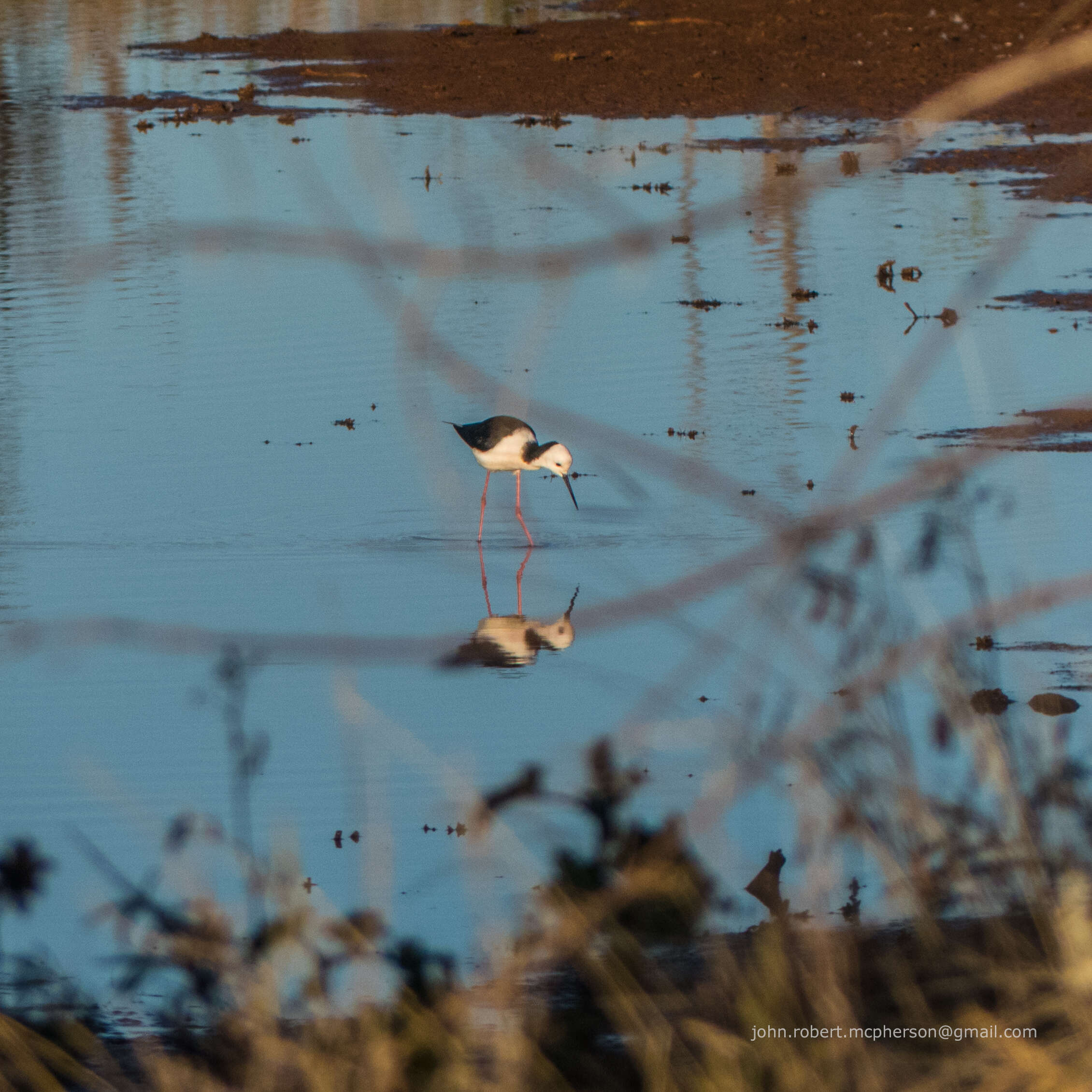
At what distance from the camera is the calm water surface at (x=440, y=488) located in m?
5.36

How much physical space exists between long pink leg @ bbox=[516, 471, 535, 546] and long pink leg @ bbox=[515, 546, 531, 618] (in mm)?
190

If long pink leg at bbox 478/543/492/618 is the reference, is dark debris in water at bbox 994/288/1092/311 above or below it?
above

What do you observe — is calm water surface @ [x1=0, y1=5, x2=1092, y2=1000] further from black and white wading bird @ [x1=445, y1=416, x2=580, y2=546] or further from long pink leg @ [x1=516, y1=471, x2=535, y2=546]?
black and white wading bird @ [x1=445, y1=416, x2=580, y2=546]

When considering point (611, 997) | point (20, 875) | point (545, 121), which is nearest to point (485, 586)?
point (20, 875)

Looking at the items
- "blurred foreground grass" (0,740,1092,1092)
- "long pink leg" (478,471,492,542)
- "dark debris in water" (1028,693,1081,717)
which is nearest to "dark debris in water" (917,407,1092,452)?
"long pink leg" (478,471,492,542)

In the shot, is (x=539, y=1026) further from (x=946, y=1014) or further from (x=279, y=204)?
(x=279, y=204)

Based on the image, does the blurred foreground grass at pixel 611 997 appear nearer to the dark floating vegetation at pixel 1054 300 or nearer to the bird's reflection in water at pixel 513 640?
the bird's reflection in water at pixel 513 640

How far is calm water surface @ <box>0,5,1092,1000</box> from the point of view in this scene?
17.6 ft

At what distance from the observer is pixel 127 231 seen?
14.5 metres

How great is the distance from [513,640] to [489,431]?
5.82 feet

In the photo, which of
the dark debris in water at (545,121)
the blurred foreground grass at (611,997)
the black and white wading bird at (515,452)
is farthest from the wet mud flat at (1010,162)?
the blurred foreground grass at (611,997)

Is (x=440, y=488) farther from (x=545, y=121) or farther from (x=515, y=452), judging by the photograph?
(x=545, y=121)

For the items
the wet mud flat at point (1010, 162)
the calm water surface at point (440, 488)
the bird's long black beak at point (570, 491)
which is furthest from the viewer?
the wet mud flat at point (1010, 162)

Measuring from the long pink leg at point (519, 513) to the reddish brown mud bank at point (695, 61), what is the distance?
11.9 metres
